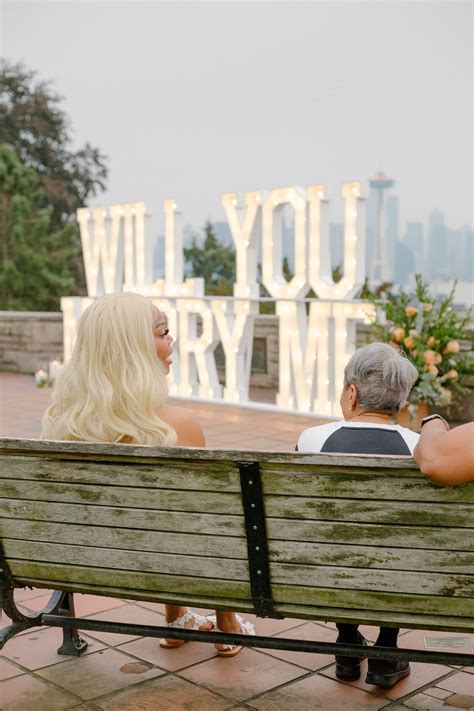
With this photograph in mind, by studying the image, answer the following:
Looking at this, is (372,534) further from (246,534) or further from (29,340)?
(29,340)

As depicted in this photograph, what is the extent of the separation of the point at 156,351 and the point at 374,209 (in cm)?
14025

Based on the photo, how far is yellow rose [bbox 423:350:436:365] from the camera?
851 centimetres

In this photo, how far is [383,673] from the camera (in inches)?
119

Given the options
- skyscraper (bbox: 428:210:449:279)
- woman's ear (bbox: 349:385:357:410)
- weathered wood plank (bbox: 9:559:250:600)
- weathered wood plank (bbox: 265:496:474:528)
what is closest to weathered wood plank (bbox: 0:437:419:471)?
weathered wood plank (bbox: 265:496:474:528)

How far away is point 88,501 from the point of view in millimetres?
2742

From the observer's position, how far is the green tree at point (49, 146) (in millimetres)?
31688

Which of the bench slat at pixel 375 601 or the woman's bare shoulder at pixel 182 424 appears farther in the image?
the woman's bare shoulder at pixel 182 424

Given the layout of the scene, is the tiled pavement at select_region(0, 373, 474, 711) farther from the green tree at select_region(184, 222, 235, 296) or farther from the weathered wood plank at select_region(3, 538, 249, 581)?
the green tree at select_region(184, 222, 235, 296)

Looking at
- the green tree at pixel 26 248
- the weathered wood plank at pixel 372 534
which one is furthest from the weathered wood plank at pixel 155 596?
the green tree at pixel 26 248

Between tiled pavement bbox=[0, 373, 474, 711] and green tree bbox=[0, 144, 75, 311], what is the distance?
2176 cm

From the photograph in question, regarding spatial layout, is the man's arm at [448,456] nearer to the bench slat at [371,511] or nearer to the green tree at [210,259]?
the bench slat at [371,511]

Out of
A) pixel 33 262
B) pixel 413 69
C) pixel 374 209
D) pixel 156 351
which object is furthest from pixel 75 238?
pixel 374 209

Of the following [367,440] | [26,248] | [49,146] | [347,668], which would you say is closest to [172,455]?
[367,440]

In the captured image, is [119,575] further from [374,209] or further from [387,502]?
[374,209]
